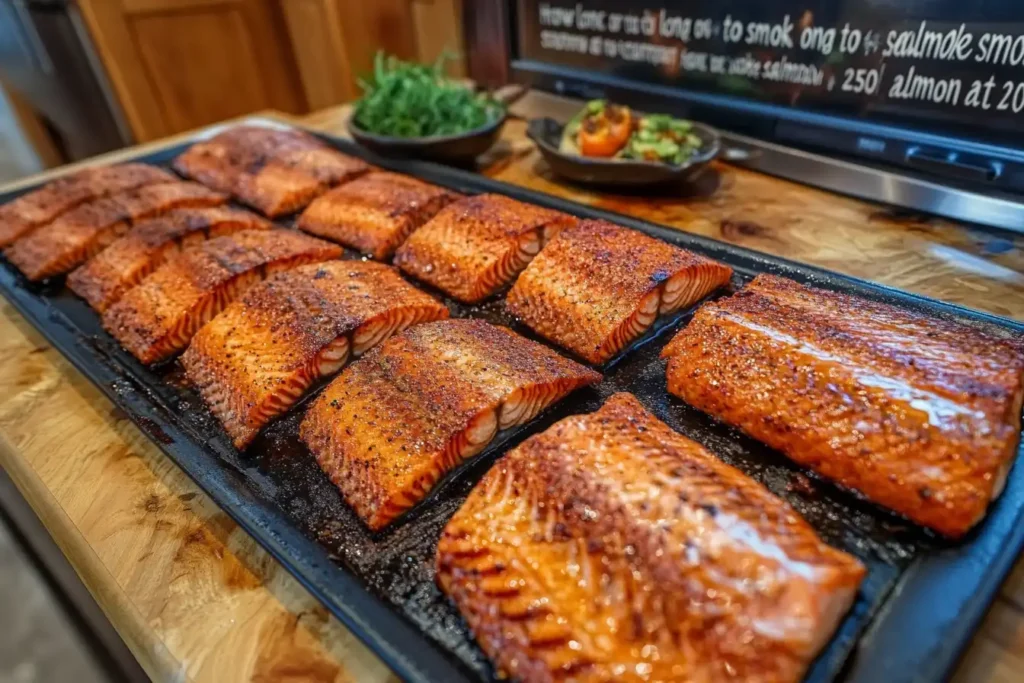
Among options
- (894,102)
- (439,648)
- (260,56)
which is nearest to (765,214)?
(894,102)

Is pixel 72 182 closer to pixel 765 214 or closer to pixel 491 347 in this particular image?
pixel 491 347

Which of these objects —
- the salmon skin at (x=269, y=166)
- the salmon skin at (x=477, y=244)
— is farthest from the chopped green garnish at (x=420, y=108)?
the salmon skin at (x=477, y=244)

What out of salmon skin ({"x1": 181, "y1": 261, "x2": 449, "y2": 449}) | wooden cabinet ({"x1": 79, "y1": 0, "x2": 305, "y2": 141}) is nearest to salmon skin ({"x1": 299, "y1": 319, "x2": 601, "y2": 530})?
salmon skin ({"x1": 181, "y1": 261, "x2": 449, "y2": 449})

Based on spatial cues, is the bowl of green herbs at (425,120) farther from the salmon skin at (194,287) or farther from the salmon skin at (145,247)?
the salmon skin at (194,287)

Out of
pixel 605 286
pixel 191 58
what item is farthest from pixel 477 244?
pixel 191 58

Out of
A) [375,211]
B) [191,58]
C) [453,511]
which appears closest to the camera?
[453,511]

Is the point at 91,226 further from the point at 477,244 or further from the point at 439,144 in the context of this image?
the point at 477,244
